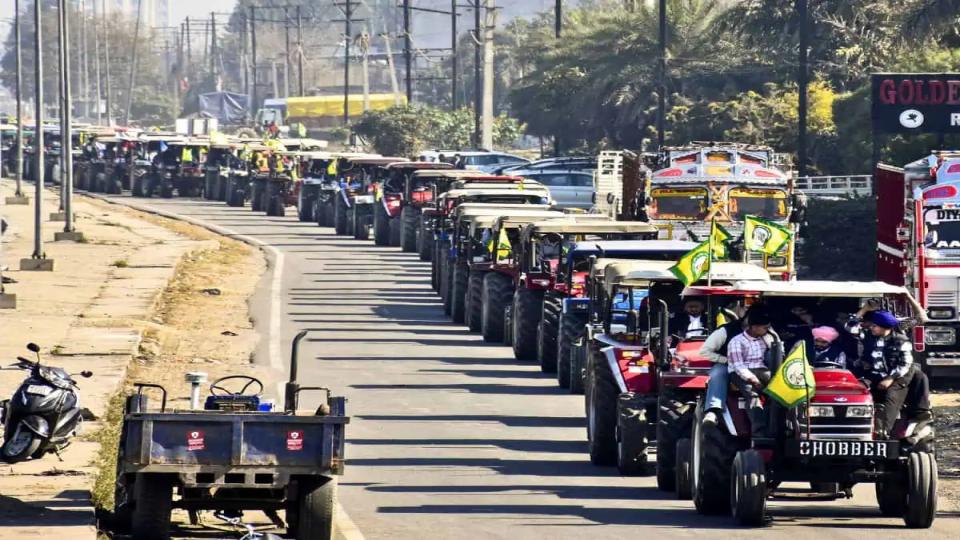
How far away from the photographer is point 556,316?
82.5ft

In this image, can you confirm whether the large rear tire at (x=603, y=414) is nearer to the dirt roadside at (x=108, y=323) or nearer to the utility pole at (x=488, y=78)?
the dirt roadside at (x=108, y=323)

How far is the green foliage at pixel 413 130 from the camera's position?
314ft

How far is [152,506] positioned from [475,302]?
55.9ft

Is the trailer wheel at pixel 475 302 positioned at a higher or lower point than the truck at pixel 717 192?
lower

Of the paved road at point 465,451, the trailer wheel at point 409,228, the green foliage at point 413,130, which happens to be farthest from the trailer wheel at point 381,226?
the green foliage at point 413,130

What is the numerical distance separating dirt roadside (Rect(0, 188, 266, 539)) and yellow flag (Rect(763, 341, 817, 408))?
445cm

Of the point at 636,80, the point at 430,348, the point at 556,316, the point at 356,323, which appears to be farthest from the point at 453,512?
the point at 636,80

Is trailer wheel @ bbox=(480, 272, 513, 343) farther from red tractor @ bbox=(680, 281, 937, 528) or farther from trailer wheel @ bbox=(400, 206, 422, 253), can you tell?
trailer wheel @ bbox=(400, 206, 422, 253)

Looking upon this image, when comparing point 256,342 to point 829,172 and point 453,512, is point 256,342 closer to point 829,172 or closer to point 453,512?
point 453,512

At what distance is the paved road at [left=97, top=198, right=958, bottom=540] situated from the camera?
1537cm

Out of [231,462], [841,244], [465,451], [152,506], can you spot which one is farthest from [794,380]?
[841,244]

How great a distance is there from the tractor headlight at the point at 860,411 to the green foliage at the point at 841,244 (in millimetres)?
23676

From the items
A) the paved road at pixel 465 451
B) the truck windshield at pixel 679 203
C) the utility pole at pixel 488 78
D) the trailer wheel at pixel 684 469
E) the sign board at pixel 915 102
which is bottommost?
the paved road at pixel 465 451

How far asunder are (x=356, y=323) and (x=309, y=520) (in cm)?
1879
